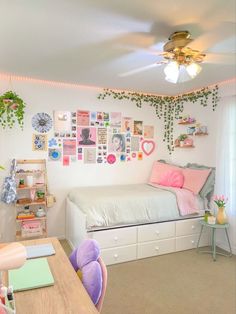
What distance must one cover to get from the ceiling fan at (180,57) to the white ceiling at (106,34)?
6 centimetres

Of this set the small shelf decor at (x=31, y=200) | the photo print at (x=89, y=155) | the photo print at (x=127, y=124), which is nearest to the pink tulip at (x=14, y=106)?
the small shelf decor at (x=31, y=200)

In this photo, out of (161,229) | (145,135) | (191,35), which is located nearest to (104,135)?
(145,135)

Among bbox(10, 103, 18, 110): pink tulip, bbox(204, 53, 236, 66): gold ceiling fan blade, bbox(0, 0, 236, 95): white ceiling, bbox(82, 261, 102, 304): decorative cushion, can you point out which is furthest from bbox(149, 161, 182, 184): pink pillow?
bbox(82, 261, 102, 304): decorative cushion

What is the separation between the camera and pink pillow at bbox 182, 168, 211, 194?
3404 millimetres

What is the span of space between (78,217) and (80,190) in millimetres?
589

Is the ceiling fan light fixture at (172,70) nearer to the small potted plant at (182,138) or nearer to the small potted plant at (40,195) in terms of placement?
the small potted plant at (182,138)

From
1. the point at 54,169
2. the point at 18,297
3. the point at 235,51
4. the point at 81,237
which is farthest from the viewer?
the point at 54,169

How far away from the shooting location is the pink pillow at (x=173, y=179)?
3.66 meters

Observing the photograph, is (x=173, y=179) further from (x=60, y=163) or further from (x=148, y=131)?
(x=60, y=163)

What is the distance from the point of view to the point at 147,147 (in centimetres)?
426

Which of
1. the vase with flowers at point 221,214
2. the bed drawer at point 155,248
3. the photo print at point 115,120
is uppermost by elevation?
the photo print at point 115,120

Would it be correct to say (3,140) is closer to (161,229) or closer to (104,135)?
(104,135)

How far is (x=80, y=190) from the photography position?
3.53 m

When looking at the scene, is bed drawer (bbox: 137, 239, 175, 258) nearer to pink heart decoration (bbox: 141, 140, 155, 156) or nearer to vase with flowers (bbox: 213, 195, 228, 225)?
vase with flowers (bbox: 213, 195, 228, 225)
